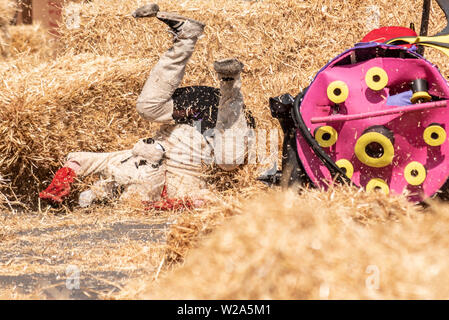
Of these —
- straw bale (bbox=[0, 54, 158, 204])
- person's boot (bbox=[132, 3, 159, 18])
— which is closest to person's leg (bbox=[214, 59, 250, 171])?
person's boot (bbox=[132, 3, 159, 18])

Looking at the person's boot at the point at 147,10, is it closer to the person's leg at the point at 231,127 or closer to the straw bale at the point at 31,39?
the person's leg at the point at 231,127

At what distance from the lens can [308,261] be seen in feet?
4.99

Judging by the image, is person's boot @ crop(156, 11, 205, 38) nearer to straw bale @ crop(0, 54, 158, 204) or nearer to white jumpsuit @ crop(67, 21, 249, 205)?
white jumpsuit @ crop(67, 21, 249, 205)

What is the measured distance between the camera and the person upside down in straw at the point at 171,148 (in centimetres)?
346

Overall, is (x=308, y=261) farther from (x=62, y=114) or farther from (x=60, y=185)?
(x=62, y=114)

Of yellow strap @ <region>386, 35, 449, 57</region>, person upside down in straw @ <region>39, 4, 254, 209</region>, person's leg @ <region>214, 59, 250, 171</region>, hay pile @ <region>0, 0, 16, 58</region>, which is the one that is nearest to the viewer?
yellow strap @ <region>386, 35, 449, 57</region>

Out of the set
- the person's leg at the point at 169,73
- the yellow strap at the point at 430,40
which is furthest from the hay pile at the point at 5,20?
the yellow strap at the point at 430,40

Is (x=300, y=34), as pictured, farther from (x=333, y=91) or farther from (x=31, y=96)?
(x=31, y=96)

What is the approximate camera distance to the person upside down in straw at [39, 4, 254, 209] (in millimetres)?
3459

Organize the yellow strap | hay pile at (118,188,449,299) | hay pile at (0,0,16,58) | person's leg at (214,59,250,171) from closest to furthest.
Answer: hay pile at (118,188,449,299), the yellow strap, person's leg at (214,59,250,171), hay pile at (0,0,16,58)

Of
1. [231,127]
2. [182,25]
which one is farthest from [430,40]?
[182,25]

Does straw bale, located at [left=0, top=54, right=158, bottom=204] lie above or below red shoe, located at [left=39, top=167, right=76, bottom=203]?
above

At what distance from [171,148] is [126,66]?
2.66 feet
